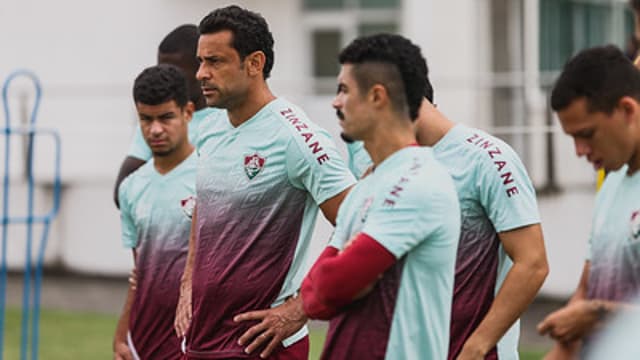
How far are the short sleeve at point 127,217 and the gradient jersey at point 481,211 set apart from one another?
2.27 meters

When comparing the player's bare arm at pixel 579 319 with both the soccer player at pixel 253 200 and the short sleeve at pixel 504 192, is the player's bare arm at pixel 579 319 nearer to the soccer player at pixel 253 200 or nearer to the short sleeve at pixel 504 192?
the short sleeve at pixel 504 192

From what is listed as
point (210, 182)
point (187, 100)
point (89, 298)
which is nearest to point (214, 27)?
point (210, 182)

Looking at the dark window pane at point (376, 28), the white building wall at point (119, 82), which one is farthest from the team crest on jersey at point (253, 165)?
the dark window pane at point (376, 28)

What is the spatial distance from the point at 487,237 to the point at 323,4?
61.1 feet

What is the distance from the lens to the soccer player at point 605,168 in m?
4.91

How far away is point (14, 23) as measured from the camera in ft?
72.6

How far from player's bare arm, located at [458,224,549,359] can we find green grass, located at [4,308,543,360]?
6.90m

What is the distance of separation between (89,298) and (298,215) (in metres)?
11.1

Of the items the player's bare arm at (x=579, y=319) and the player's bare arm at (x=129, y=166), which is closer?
the player's bare arm at (x=579, y=319)

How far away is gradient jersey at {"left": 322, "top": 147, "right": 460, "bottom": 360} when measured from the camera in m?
5.02

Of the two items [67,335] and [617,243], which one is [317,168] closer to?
[617,243]

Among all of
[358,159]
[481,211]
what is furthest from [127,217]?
[481,211]

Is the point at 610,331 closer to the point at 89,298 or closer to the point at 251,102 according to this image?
the point at 251,102

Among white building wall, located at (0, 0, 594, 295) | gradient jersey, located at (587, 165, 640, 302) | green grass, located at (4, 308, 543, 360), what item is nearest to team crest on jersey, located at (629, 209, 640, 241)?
gradient jersey, located at (587, 165, 640, 302)
